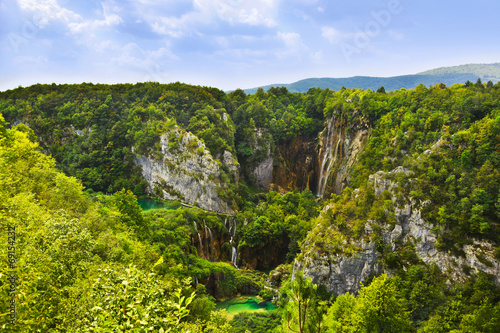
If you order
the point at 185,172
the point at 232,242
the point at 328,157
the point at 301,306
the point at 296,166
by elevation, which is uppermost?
the point at 301,306

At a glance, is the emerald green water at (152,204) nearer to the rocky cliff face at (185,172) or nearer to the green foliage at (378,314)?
the rocky cliff face at (185,172)

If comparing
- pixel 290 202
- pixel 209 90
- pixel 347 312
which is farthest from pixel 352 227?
pixel 209 90

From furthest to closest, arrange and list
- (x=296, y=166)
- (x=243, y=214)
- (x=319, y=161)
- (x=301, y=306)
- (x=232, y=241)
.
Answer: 1. (x=296, y=166)
2. (x=319, y=161)
3. (x=243, y=214)
4. (x=232, y=241)
5. (x=301, y=306)

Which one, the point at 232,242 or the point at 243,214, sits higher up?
the point at 243,214

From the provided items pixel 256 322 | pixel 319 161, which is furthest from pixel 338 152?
pixel 256 322

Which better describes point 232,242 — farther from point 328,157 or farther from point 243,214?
point 328,157

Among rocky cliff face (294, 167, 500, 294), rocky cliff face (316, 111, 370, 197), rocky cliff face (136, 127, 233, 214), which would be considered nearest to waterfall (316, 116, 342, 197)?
rocky cliff face (316, 111, 370, 197)

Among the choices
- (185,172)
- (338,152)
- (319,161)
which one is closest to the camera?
(185,172)
